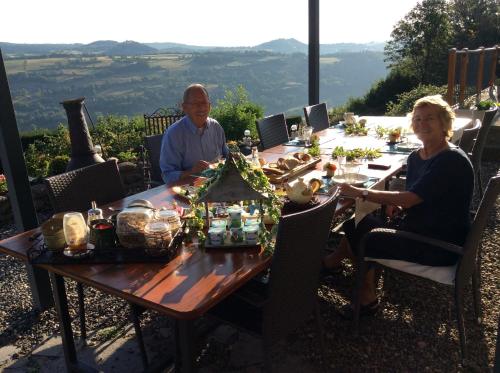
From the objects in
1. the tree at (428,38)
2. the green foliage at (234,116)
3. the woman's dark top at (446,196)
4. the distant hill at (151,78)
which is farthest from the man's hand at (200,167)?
the distant hill at (151,78)

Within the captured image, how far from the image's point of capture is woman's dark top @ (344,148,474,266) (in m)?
2.22

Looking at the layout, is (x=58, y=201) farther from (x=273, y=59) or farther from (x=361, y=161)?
(x=273, y=59)

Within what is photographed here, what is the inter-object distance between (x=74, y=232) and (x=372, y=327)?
1769mm

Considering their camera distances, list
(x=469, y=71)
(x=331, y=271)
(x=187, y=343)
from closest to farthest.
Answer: (x=187, y=343)
(x=331, y=271)
(x=469, y=71)

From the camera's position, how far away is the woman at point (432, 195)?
223cm

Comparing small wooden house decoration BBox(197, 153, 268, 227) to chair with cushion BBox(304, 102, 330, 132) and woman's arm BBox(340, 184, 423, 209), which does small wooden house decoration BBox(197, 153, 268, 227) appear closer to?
woman's arm BBox(340, 184, 423, 209)

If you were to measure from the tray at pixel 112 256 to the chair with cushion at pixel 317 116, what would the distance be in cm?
340

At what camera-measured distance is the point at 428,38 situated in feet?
47.4

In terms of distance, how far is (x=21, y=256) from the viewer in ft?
6.31

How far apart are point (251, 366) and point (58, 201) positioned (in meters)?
1.40

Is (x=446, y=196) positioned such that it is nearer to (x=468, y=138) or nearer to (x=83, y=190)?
(x=468, y=138)

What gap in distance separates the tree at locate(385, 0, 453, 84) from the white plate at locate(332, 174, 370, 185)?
1269 cm

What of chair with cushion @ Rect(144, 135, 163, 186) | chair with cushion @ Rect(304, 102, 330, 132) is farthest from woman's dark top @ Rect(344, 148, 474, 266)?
chair with cushion @ Rect(304, 102, 330, 132)

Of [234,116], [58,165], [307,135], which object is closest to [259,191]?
[307,135]
